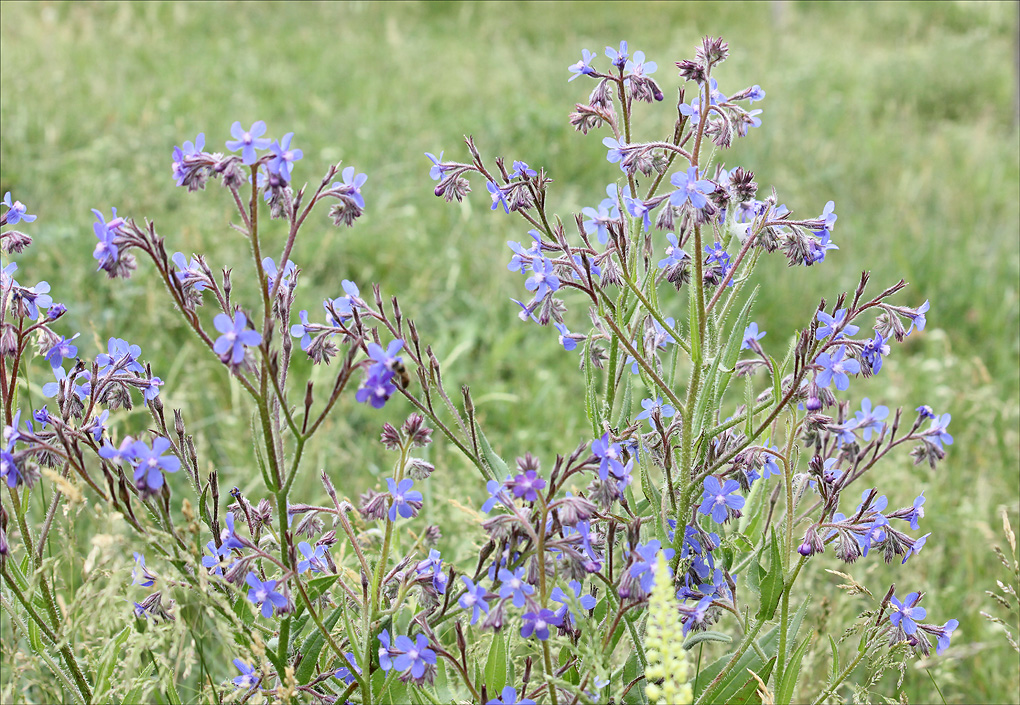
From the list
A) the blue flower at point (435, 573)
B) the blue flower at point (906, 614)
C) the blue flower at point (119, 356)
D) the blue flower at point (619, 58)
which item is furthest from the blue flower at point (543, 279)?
the blue flower at point (906, 614)

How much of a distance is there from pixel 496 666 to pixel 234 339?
73 centimetres

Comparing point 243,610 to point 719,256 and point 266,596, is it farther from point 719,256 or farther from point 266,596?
point 719,256

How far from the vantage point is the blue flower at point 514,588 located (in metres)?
1.31

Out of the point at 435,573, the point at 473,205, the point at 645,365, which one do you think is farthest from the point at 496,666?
the point at 473,205

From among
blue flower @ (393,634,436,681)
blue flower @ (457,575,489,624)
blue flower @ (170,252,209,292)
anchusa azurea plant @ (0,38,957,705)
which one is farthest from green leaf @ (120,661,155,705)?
blue flower @ (170,252,209,292)

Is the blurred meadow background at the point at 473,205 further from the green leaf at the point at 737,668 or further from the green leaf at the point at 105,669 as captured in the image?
the green leaf at the point at 737,668

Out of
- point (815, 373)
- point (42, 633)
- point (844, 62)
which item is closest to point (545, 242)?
point (815, 373)

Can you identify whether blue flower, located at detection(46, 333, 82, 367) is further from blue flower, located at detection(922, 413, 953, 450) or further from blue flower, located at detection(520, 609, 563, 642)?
blue flower, located at detection(922, 413, 953, 450)

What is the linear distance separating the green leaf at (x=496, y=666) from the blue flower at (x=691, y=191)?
0.77m

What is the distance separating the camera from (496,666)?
1.57 metres

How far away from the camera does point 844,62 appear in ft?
32.1

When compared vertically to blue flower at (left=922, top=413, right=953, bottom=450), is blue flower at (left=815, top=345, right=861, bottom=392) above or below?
above

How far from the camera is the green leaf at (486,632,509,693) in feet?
5.11

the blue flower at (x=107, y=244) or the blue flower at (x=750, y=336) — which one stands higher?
the blue flower at (x=107, y=244)
